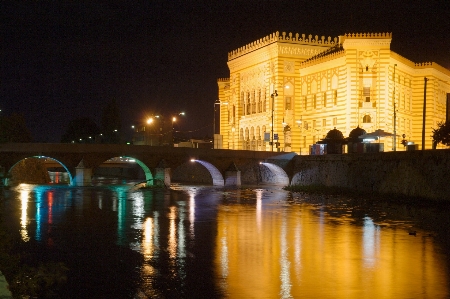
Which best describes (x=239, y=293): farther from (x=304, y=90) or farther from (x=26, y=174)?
(x=26, y=174)

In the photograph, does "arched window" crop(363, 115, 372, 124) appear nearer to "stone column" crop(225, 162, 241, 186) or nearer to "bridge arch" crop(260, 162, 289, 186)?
"bridge arch" crop(260, 162, 289, 186)

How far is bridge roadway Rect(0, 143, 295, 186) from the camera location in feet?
205

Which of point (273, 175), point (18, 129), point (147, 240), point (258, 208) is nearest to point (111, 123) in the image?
point (18, 129)

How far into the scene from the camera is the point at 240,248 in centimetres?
2566

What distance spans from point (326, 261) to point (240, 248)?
4321mm

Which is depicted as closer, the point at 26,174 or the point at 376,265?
the point at 376,265

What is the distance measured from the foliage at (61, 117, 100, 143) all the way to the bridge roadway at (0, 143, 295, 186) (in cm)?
9665

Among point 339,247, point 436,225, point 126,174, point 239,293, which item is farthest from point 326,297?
point 126,174

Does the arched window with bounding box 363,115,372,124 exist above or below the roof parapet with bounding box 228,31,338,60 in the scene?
below

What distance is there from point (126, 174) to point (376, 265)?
3444 inches

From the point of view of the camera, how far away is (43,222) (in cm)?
3394

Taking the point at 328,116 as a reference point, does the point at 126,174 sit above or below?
below

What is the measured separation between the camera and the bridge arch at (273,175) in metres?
70.9

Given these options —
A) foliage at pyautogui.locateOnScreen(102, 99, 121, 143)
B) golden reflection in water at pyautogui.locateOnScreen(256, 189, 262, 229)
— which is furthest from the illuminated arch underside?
foliage at pyautogui.locateOnScreen(102, 99, 121, 143)
